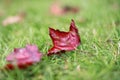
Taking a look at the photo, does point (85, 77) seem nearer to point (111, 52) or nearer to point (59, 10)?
point (111, 52)

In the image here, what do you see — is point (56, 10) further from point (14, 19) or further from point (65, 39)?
point (65, 39)

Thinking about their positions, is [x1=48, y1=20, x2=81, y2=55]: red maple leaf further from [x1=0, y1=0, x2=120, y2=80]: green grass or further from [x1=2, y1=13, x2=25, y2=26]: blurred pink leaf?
[x1=2, y1=13, x2=25, y2=26]: blurred pink leaf

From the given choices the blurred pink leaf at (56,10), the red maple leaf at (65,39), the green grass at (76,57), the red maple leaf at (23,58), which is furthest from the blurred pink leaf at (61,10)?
the red maple leaf at (23,58)

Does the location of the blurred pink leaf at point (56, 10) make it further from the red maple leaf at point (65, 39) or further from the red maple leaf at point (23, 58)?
the red maple leaf at point (23, 58)

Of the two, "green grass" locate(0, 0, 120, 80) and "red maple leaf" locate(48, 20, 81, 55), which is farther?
"red maple leaf" locate(48, 20, 81, 55)

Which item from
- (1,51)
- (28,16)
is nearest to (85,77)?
(1,51)

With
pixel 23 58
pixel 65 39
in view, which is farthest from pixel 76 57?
pixel 23 58

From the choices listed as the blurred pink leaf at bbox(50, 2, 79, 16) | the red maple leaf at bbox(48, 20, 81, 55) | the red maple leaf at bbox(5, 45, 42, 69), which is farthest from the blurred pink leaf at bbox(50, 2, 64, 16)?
the red maple leaf at bbox(5, 45, 42, 69)
